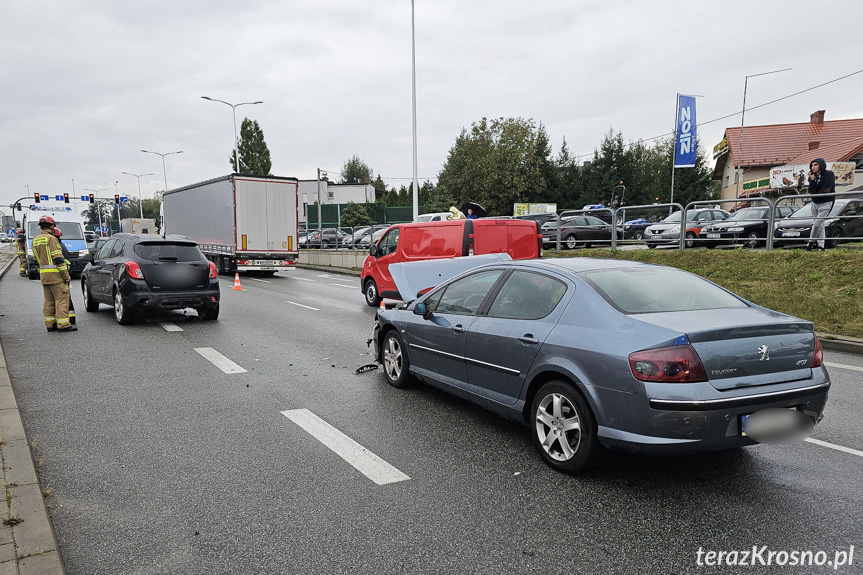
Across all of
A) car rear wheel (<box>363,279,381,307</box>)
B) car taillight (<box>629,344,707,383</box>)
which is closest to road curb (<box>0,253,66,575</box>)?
car taillight (<box>629,344,707,383</box>)

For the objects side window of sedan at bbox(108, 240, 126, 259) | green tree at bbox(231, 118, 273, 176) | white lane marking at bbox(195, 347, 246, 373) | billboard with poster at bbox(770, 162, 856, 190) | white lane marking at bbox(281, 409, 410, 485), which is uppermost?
green tree at bbox(231, 118, 273, 176)

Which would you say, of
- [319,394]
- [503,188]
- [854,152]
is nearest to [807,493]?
[319,394]

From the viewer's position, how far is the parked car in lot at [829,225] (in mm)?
12195

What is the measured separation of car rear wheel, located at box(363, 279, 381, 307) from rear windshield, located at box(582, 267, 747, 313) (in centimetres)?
956

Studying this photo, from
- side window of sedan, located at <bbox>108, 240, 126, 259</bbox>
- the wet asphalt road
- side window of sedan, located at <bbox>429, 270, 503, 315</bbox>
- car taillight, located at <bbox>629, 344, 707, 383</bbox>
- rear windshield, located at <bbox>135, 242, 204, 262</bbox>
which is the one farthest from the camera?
side window of sedan, located at <bbox>108, 240, 126, 259</bbox>

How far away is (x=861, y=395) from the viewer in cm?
602

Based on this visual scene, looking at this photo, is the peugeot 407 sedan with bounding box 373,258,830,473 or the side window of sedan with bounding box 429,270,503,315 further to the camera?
the side window of sedan with bounding box 429,270,503,315

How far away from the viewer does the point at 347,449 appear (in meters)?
4.49

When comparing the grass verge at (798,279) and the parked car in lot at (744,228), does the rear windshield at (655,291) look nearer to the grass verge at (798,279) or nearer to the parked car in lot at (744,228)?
the grass verge at (798,279)

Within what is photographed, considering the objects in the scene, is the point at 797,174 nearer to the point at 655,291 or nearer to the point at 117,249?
the point at 117,249

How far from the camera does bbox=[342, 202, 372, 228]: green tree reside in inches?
2248

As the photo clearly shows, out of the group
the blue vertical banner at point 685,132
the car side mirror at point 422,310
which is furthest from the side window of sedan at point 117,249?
the blue vertical banner at point 685,132

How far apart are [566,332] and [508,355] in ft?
1.90

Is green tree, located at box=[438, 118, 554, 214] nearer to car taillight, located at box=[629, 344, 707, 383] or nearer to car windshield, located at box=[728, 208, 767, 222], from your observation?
car windshield, located at box=[728, 208, 767, 222]
